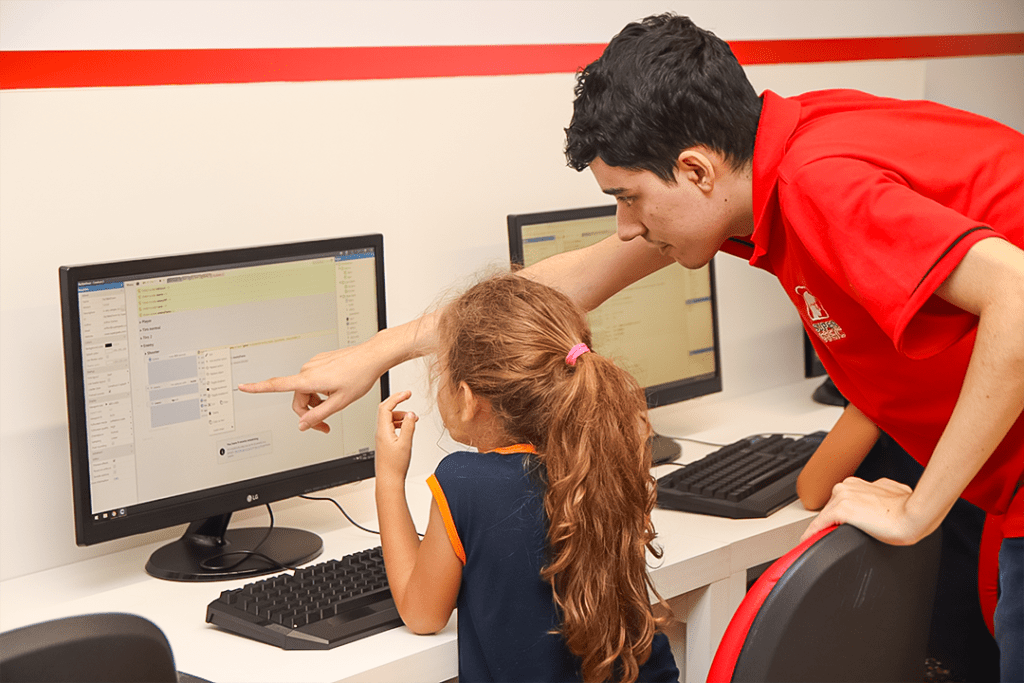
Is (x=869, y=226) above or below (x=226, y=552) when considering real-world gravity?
above

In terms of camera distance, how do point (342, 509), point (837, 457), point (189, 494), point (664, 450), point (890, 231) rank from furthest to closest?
point (664, 450) → point (342, 509) → point (837, 457) → point (189, 494) → point (890, 231)

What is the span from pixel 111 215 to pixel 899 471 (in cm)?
141

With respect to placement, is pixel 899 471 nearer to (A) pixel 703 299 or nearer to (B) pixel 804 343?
(A) pixel 703 299

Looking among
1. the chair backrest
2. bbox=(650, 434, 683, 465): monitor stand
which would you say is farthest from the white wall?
the chair backrest

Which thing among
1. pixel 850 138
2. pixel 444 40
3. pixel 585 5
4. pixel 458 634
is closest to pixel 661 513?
pixel 458 634

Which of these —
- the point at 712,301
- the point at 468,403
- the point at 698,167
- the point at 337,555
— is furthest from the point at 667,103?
the point at 712,301

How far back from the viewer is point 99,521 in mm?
1589

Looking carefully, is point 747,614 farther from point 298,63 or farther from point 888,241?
point 298,63

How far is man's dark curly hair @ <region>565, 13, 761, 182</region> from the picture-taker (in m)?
1.30

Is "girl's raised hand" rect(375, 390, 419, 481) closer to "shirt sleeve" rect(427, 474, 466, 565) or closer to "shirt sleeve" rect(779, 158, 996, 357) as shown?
"shirt sleeve" rect(427, 474, 466, 565)

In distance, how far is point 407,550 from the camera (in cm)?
151

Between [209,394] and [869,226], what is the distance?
3.43 ft

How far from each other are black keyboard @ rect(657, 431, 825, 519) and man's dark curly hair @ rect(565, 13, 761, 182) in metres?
0.75

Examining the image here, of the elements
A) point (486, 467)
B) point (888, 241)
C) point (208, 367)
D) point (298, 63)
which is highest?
point (298, 63)
